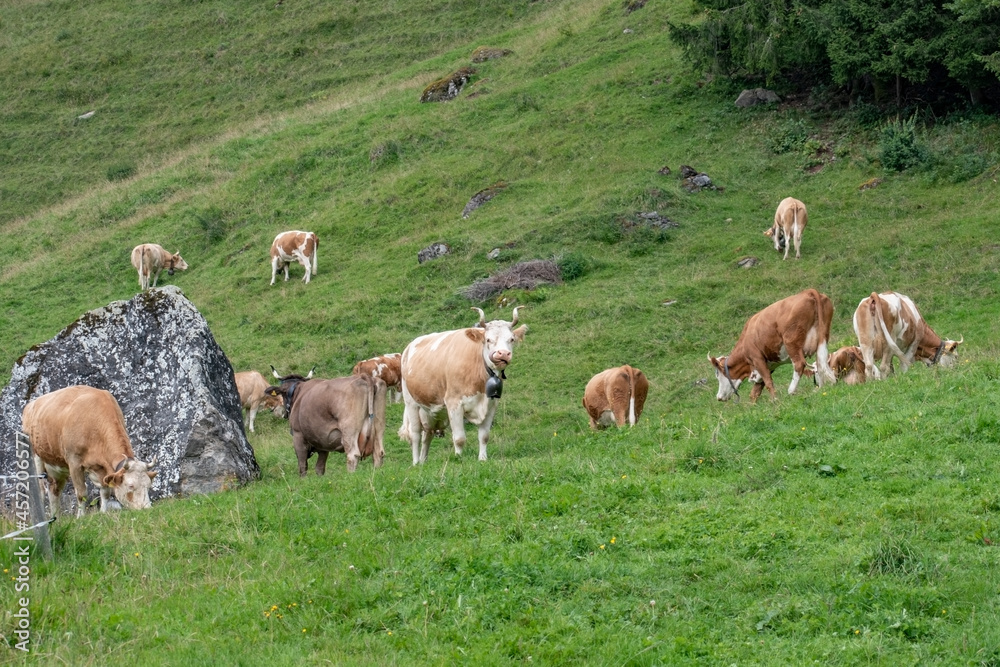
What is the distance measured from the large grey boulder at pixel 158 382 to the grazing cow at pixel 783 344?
8.13 metres

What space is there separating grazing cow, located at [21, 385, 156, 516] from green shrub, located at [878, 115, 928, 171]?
2274 centimetres

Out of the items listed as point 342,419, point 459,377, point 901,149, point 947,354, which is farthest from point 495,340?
point 901,149

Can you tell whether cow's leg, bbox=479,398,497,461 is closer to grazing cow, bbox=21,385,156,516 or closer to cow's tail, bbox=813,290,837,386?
grazing cow, bbox=21,385,156,516

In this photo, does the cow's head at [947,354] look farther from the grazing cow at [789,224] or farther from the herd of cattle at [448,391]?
the grazing cow at [789,224]

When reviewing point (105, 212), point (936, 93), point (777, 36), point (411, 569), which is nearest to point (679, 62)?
point (777, 36)

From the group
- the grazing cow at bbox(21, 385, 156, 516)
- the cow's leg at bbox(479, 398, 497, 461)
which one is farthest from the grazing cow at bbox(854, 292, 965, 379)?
the grazing cow at bbox(21, 385, 156, 516)

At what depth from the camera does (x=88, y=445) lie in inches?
512

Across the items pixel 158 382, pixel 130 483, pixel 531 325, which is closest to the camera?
pixel 130 483

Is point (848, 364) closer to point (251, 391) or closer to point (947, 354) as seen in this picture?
point (947, 354)

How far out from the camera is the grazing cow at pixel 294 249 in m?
30.4

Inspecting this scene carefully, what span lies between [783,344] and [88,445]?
10.4 metres

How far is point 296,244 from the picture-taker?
30562 millimetres

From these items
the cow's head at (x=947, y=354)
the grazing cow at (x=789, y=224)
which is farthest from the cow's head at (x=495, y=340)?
the grazing cow at (x=789, y=224)

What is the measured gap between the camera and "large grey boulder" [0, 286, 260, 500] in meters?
14.1
